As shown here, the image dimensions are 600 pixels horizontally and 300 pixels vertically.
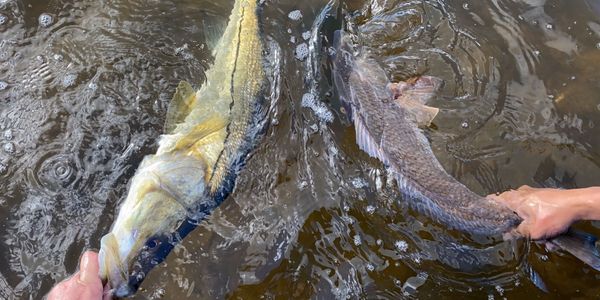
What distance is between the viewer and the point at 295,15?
4.37 m

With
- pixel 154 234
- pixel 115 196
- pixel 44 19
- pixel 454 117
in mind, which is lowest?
pixel 454 117

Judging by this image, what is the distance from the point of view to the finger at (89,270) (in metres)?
2.41

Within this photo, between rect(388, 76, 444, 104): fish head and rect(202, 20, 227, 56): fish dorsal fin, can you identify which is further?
rect(388, 76, 444, 104): fish head

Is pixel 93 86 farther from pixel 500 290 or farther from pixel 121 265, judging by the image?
pixel 500 290

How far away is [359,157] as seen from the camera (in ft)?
12.0

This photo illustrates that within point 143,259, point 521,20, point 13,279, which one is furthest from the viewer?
point 521,20

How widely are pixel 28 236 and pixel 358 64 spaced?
255 cm

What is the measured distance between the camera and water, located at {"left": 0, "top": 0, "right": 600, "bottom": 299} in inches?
129

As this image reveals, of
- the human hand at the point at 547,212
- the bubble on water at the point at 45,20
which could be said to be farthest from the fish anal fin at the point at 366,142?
the bubble on water at the point at 45,20

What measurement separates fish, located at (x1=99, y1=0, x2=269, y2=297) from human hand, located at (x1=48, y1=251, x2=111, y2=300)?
2.0 inches

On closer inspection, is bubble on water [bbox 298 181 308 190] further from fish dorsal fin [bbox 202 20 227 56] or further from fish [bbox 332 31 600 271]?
fish dorsal fin [bbox 202 20 227 56]

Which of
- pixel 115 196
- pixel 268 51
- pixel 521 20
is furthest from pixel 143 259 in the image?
pixel 521 20

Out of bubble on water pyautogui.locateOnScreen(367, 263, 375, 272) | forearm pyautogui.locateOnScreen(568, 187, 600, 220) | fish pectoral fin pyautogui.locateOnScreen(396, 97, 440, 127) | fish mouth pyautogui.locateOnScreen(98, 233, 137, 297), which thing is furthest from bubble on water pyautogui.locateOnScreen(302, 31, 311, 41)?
fish mouth pyautogui.locateOnScreen(98, 233, 137, 297)

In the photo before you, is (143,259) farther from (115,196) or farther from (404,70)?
(404,70)
